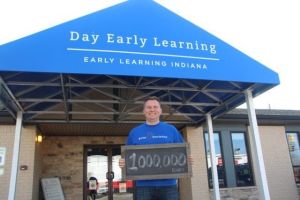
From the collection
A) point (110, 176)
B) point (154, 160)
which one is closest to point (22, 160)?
point (110, 176)

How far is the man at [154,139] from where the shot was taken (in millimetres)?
3346

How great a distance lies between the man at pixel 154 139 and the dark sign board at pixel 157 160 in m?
0.07

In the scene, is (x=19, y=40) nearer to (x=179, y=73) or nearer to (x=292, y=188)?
(x=179, y=73)

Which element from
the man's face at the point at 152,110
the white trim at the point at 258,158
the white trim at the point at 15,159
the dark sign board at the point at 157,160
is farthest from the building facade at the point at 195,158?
the man's face at the point at 152,110

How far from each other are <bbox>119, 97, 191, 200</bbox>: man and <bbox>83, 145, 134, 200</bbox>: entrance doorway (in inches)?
297

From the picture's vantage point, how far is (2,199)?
8.97 m

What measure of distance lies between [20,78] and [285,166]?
9.60 m

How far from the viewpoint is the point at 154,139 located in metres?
3.59

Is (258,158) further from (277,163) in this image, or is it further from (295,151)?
(295,151)

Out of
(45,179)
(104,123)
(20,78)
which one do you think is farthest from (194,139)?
(20,78)

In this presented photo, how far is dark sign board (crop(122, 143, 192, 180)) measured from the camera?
353 centimetres

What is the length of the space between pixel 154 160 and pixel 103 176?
25.6 feet

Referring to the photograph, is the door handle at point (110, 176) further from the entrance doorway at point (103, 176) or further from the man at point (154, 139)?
the man at point (154, 139)

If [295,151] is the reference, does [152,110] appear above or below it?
below
